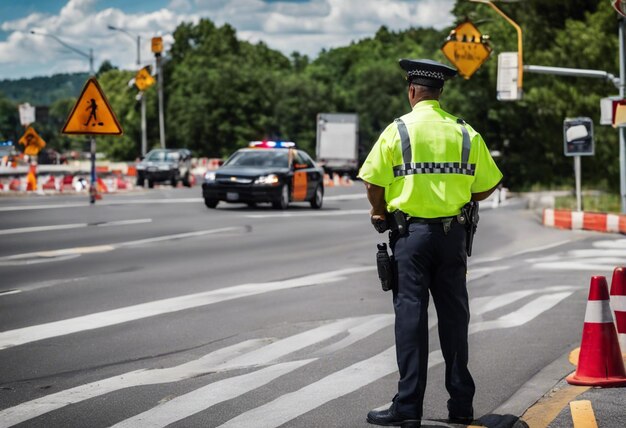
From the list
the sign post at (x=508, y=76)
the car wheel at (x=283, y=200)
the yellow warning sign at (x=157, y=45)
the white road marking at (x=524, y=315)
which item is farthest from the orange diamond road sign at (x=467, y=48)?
the yellow warning sign at (x=157, y=45)

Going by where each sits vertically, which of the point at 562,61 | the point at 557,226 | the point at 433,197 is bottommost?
the point at 557,226

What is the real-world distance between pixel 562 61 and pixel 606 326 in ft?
112

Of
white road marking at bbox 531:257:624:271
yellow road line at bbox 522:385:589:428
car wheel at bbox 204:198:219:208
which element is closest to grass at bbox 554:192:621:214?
car wheel at bbox 204:198:219:208

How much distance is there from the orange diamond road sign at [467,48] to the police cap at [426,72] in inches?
1145

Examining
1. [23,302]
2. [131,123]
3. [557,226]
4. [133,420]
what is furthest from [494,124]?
[131,123]

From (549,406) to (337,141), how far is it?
6067 centimetres

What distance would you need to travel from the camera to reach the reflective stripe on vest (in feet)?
19.1

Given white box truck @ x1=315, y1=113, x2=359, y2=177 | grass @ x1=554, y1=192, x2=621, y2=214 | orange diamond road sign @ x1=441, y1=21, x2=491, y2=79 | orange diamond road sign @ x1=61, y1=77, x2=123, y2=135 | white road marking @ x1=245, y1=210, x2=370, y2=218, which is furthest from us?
white box truck @ x1=315, y1=113, x2=359, y2=177

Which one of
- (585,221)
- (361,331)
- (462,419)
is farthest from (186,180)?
(462,419)

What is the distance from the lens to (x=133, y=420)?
6.28 metres

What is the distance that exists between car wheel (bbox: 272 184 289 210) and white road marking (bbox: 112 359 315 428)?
20572mm

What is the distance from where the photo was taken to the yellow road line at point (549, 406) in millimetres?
6166

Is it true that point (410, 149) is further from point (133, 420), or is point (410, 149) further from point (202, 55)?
point (202, 55)

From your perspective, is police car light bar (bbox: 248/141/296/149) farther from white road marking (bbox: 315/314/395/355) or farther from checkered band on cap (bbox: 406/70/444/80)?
checkered band on cap (bbox: 406/70/444/80)
